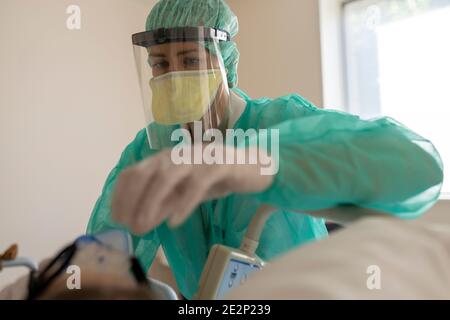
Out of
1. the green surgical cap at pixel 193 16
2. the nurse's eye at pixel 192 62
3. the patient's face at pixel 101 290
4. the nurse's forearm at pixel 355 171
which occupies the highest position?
the green surgical cap at pixel 193 16

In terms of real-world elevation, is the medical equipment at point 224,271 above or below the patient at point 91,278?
below

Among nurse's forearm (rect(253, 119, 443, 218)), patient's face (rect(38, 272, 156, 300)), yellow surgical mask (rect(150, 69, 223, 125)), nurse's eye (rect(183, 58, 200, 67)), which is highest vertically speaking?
nurse's eye (rect(183, 58, 200, 67))

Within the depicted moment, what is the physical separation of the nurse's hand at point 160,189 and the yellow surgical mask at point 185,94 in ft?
1.61

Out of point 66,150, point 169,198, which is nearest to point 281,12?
point 66,150

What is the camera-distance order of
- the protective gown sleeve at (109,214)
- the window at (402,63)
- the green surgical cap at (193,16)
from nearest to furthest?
the protective gown sleeve at (109,214) < the green surgical cap at (193,16) < the window at (402,63)

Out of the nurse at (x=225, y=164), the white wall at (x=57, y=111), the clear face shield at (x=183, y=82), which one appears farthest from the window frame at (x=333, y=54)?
the clear face shield at (x=183, y=82)

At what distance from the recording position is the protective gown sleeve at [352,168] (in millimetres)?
467

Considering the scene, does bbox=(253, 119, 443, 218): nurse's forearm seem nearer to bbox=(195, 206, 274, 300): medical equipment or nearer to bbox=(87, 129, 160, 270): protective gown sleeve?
bbox=(195, 206, 274, 300): medical equipment

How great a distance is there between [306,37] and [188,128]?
1526mm

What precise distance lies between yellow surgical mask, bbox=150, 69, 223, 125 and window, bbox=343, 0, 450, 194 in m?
1.45

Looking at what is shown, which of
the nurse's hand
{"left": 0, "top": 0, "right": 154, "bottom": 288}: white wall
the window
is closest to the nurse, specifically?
the nurse's hand

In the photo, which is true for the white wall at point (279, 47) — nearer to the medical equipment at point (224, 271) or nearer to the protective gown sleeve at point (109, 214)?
the protective gown sleeve at point (109, 214)

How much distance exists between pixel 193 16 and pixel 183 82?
6.8 inches

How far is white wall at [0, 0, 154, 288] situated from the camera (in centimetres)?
203
